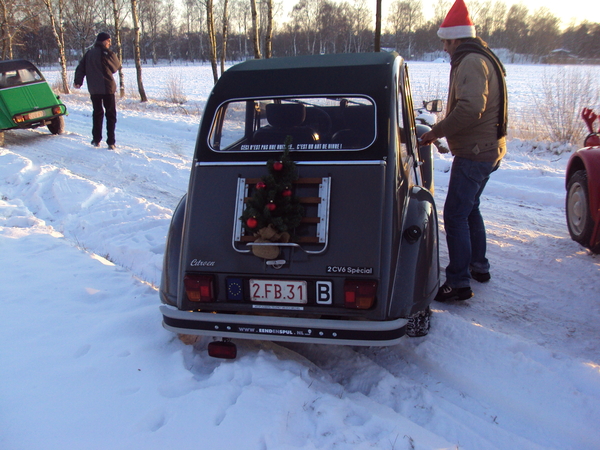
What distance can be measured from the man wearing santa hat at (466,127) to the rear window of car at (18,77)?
9.72 meters

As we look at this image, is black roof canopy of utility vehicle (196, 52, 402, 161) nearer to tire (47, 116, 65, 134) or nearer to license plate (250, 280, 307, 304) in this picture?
license plate (250, 280, 307, 304)

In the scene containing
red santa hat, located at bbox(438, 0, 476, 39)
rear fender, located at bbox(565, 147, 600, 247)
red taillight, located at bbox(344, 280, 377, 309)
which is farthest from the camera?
rear fender, located at bbox(565, 147, 600, 247)

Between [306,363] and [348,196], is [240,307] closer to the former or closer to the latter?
[306,363]

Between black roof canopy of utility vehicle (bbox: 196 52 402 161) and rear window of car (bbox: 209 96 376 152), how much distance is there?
2.1 inches

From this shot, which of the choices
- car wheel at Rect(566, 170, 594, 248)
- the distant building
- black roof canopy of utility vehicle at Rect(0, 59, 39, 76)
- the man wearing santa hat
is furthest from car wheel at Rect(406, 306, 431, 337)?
the distant building

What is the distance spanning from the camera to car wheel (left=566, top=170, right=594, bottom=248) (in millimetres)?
4609

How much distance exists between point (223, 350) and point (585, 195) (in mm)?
3998

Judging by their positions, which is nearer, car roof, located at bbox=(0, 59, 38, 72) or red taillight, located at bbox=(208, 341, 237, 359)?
red taillight, located at bbox=(208, 341, 237, 359)

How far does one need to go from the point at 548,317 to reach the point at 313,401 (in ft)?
7.46

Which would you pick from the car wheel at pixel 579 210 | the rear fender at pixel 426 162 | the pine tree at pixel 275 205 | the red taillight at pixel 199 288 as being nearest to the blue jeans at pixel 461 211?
the rear fender at pixel 426 162

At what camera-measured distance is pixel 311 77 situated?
3.34 m

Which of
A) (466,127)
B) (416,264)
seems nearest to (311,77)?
(466,127)

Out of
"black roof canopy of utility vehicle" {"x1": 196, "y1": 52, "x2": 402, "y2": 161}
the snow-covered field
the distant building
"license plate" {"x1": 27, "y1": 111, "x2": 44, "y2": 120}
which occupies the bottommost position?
the snow-covered field

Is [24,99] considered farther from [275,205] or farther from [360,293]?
[360,293]
